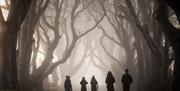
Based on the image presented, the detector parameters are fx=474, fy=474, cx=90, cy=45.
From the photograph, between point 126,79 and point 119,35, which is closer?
point 126,79

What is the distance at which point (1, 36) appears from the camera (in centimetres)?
1842

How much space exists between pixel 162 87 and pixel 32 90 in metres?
7.57

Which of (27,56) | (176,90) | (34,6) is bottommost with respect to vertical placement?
(176,90)

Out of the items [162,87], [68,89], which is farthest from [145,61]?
[68,89]

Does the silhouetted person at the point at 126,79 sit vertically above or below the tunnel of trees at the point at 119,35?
below

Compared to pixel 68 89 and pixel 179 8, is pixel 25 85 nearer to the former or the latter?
pixel 68 89

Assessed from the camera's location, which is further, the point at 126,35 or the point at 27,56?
the point at 126,35

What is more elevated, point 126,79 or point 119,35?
point 119,35

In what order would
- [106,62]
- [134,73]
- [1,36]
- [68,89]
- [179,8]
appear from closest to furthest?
[179,8] < [1,36] < [68,89] < [134,73] < [106,62]

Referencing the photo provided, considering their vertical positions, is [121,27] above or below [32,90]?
above

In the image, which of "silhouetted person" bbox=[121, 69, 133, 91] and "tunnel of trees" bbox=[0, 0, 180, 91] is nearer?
"tunnel of trees" bbox=[0, 0, 180, 91]

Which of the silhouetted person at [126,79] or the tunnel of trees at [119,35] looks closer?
the tunnel of trees at [119,35]

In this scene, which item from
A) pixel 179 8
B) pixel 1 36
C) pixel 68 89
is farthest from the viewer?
pixel 68 89

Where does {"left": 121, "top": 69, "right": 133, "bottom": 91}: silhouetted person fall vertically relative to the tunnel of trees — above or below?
below
